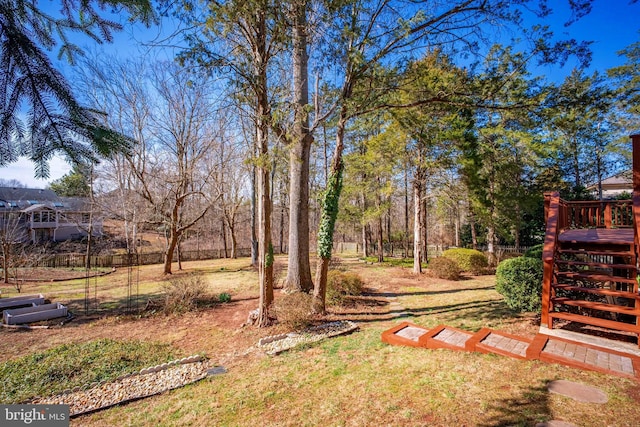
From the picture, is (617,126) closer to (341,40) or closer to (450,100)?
(450,100)

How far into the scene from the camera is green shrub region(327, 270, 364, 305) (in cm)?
754

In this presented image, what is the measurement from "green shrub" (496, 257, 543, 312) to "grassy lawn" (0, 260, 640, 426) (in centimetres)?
44

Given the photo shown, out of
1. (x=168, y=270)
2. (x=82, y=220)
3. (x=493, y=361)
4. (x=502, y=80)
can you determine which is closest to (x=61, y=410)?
(x=493, y=361)

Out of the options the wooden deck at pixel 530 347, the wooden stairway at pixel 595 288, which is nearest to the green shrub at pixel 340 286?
the wooden deck at pixel 530 347

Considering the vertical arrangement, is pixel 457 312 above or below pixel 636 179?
below

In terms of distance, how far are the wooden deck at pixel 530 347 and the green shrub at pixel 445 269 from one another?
6559 millimetres

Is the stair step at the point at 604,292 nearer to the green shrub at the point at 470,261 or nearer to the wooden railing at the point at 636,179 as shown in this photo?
the wooden railing at the point at 636,179

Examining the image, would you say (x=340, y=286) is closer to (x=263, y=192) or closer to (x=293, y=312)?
(x=293, y=312)

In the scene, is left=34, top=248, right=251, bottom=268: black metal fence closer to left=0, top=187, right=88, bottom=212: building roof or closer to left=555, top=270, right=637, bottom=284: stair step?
left=0, top=187, right=88, bottom=212: building roof

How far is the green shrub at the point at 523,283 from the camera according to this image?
5.04 meters

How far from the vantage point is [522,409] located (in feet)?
8.66

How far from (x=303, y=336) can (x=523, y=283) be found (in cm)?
415

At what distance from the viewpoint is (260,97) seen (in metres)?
5.66

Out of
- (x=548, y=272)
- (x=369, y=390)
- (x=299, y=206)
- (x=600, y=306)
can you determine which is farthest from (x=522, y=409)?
(x=299, y=206)
